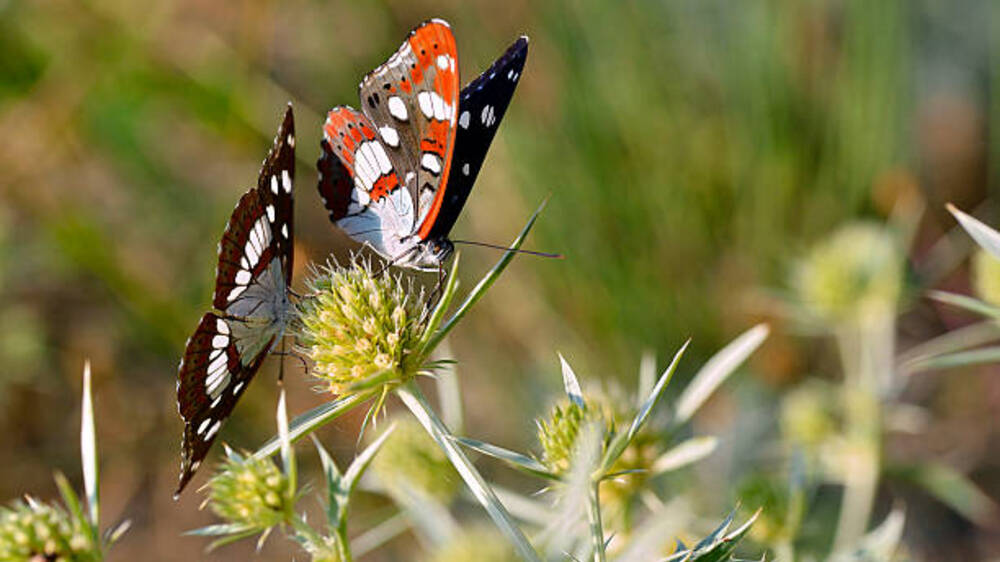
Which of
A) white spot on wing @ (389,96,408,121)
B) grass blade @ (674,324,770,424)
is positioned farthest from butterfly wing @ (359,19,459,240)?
grass blade @ (674,324,770,424)

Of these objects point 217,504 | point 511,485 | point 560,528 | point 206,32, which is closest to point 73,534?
point 217,504

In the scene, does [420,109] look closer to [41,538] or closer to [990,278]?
[41,538]

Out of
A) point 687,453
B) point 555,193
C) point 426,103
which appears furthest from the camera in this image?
point 555,193

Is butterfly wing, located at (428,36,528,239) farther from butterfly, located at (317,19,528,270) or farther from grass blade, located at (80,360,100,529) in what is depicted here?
grass blade, located at (80,360,100,529)

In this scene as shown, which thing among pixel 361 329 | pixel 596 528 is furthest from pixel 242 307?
pixel 596 528

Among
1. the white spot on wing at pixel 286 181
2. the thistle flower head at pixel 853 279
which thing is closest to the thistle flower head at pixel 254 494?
the white spot on wing at pixel 286 181
